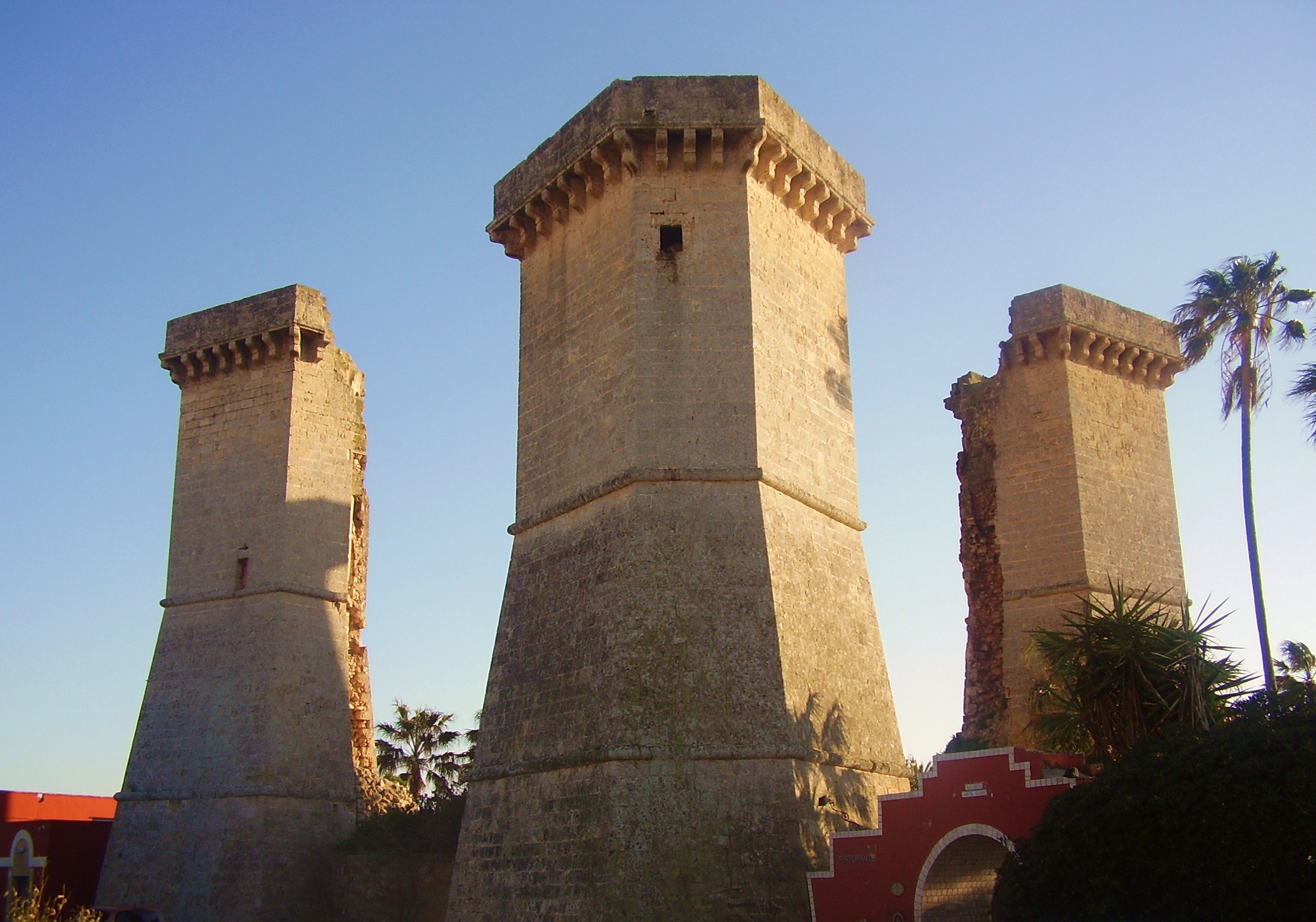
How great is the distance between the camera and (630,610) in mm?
13336

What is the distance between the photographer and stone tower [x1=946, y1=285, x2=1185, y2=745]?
18.7 meters

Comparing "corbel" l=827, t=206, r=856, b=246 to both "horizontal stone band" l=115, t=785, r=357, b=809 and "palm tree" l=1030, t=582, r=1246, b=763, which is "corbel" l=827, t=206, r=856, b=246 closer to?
"palm tree" l=1030, t=582, r=1246, b=763

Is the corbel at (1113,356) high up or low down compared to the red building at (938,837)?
up

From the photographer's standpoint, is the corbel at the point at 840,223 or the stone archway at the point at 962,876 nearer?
the stone archway at the point at 962,876

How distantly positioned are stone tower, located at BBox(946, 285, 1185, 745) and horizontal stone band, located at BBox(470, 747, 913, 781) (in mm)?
5803

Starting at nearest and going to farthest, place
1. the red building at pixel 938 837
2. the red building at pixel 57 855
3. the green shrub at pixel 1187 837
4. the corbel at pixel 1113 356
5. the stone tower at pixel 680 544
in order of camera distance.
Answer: the green shrub at pixel 1187 837 → the red building at pixel 938 837 → the stone tower at pixel 680 544 → the red building at pixel 57 855 → the corbel at pixel 1113 356

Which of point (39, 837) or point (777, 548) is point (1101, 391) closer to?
point (777, 548)

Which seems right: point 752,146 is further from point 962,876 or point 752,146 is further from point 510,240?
point 962,876

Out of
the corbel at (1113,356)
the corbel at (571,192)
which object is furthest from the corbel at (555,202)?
the corbel at (1113,356)

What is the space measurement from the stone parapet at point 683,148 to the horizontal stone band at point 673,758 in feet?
21.5

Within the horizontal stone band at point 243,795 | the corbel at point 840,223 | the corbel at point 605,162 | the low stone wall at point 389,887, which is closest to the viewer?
the corbel at point 605,162

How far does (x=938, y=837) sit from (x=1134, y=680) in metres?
2.47

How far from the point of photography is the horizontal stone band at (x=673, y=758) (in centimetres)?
1260

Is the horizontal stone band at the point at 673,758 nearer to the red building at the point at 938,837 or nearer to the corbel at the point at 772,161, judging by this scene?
→ the red building at the point at 938,837
